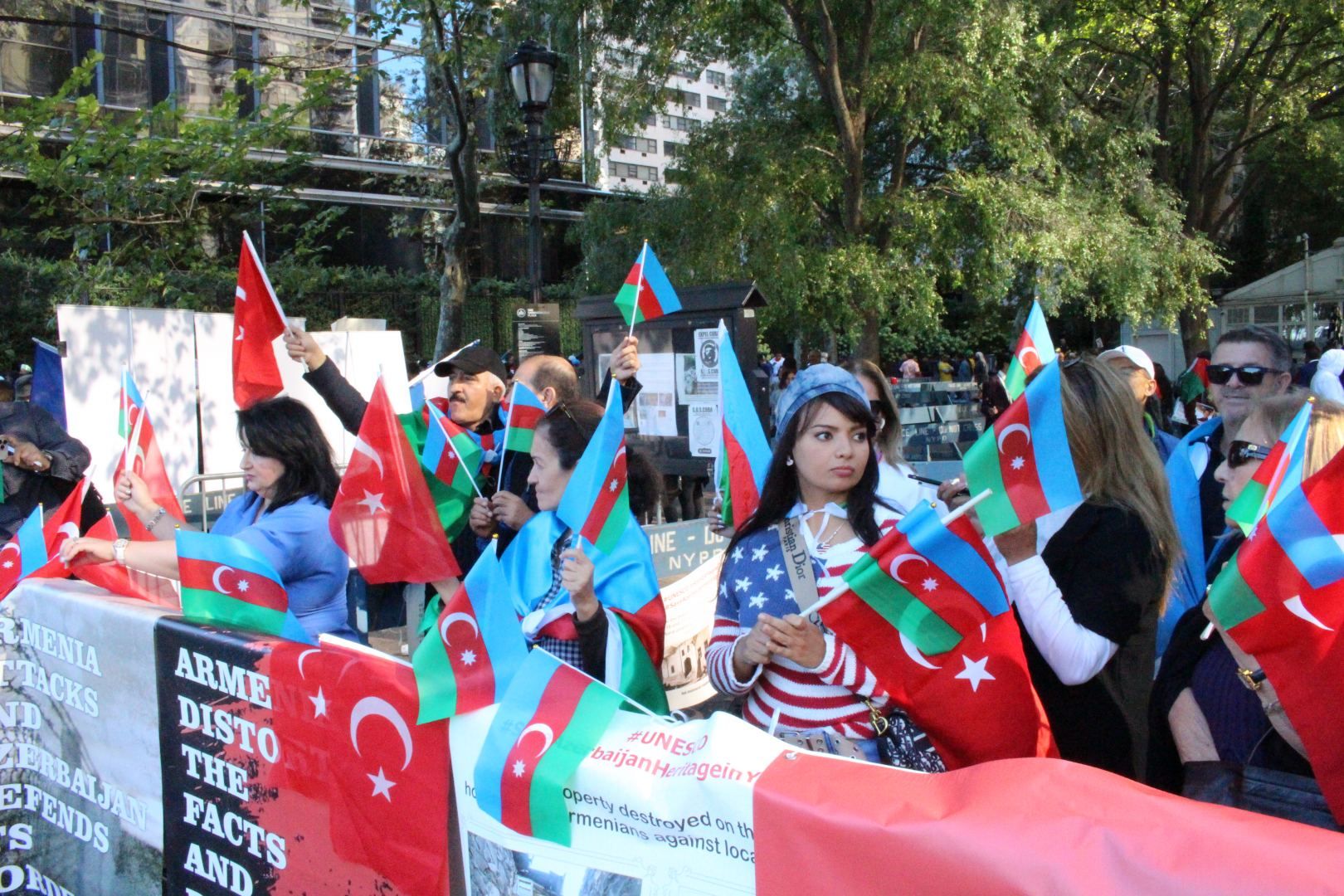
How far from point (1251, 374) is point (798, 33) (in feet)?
38.7

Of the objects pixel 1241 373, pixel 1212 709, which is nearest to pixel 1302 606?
pixel 1212 709

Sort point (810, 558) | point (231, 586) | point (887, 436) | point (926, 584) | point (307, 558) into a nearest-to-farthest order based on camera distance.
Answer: point (926, 584) → point (810, 558) → point (231, 586) → point (307, 558) → point (887, 436)

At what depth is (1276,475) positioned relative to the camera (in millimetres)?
2684

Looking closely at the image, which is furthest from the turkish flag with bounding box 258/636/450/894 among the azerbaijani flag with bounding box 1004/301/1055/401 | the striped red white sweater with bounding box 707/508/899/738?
the azerbaijani flag with bounding box 1004/301/1055/401

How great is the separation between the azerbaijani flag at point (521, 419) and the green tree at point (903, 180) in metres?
9.85

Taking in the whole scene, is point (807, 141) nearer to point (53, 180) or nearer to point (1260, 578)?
point (53, 180)

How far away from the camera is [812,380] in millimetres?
3033

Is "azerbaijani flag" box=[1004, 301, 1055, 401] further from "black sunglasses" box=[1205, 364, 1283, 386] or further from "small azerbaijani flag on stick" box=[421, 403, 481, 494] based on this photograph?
"small azerbaijani flag on stick" box=[421, 403, 481, 494]

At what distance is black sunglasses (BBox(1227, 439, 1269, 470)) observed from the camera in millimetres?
2967

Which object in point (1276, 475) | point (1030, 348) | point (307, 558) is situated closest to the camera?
point (1276, 475)

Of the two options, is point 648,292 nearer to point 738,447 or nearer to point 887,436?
point 887,436

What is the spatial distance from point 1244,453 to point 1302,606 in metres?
1.07

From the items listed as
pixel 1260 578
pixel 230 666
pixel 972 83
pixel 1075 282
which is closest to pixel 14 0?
pixel 972 83

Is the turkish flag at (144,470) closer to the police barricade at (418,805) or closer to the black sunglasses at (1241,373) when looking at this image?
the police barricade at (418,805)
